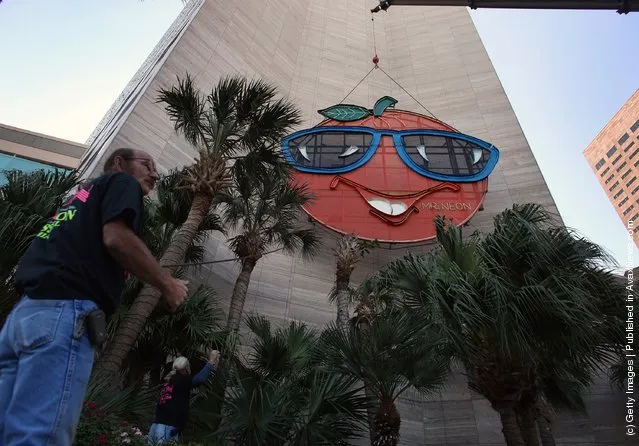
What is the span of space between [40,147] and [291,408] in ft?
70.9

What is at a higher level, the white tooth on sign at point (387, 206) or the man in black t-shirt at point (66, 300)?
the white tooth on sign at point (387, 206)

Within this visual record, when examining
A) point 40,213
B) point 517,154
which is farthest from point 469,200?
point 40,213

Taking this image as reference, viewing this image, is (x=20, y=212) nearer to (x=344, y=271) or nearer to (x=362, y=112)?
(x=344, y=271)

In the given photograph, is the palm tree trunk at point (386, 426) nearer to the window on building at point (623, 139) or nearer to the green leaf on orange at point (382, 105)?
the green leaf on orange at point (382, 105)

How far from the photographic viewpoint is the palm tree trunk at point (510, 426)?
741 cm

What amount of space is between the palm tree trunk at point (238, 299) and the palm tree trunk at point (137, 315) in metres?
2.14

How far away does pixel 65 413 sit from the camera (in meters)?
1.55

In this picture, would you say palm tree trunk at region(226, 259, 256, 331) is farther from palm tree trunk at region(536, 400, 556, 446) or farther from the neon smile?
palm tree trunk at region(536, 400, 556, 446)

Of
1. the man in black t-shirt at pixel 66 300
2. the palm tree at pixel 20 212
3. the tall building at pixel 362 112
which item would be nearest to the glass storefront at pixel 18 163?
the tall building at pixel 362 112

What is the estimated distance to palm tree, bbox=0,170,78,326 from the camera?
21.3 ft

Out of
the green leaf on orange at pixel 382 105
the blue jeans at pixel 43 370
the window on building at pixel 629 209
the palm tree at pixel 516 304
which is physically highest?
the window on building at pixel 629 209

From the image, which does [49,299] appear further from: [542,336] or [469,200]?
[469,200]

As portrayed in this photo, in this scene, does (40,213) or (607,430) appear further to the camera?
(607,430)

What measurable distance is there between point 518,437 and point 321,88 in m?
17.4
